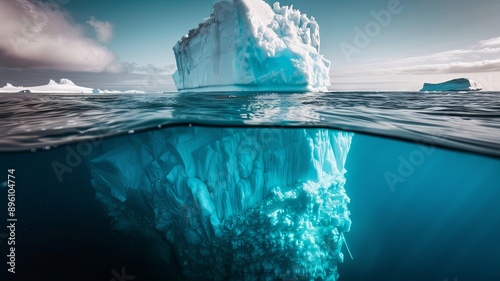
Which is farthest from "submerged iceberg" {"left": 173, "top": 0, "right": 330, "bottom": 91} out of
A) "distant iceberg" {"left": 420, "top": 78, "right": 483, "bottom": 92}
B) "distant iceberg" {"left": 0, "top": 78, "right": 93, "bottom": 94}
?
"distant iceberg" {"left": 0, "top": 78, "right": 93, "bottom": 94}

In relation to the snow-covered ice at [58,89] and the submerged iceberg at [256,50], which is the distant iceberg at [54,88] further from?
the submerged iceberg at [256,50]

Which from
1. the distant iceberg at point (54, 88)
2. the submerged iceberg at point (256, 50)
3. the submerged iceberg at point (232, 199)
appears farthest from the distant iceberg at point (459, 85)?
the distant iceberg at point (54, 88)

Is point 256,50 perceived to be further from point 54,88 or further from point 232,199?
point 54,88

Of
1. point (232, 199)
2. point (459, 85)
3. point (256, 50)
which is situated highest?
point (256, 50)

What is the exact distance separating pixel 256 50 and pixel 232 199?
15948mm

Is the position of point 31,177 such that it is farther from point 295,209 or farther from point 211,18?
point 295,209

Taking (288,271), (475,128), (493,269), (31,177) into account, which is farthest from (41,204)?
(493,269)

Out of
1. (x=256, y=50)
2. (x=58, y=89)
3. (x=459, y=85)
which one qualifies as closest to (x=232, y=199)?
(x=256, y=50)

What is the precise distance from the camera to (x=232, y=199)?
19.7 feet

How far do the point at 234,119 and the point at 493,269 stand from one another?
29.7 meters

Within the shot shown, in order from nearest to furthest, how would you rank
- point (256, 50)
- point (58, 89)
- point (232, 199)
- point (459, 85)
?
point (232, 199), point (256, 50), point (459, 85), point (58, 89)

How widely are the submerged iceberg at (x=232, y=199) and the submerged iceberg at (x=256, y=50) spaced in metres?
14.1

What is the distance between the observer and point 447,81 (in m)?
33.8

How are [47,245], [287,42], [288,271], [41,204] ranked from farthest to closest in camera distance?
[41,204]
[287,42]
[47,245]
[288,271]
